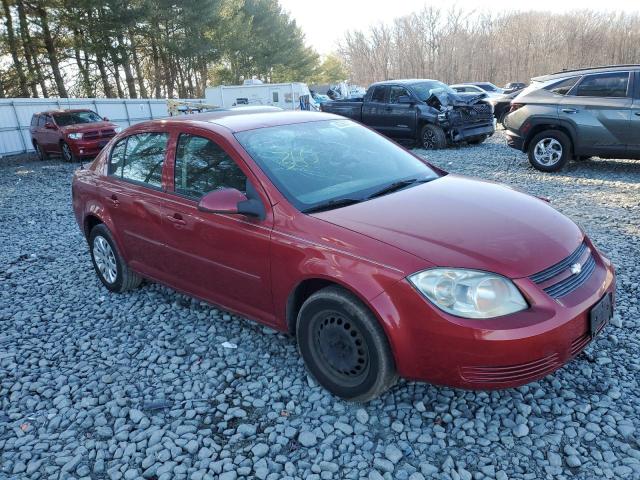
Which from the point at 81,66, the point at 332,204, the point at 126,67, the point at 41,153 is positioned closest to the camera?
the point at 332,204

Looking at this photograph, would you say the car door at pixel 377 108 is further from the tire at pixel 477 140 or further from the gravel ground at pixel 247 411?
the gravel ground at pixel 247 411

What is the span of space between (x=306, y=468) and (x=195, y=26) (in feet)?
105

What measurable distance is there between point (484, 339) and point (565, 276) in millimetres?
648

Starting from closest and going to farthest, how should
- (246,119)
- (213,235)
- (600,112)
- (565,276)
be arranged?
(565,276) < (213,235) < (246,119) < (600,112)

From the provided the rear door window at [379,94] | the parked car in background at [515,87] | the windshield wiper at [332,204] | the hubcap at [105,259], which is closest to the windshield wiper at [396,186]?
the windshield wiper at [332,204]

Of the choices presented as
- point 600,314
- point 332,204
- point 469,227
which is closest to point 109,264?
point 332,204

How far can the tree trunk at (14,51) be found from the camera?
2285cm

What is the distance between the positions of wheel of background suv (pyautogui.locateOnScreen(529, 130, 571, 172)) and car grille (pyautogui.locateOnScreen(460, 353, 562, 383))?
24.0 ft

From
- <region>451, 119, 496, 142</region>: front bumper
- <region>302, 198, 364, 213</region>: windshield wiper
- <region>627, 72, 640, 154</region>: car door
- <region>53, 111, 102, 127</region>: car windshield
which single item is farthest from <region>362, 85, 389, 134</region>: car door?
<region>302, 198, 364, 213</region>: windshield wiper

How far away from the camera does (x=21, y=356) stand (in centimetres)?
377

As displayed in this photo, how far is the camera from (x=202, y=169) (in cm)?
356

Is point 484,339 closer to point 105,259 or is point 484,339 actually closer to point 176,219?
point 176,219

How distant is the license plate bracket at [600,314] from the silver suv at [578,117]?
650cm

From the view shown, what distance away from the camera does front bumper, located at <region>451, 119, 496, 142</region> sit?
40.4 ft
